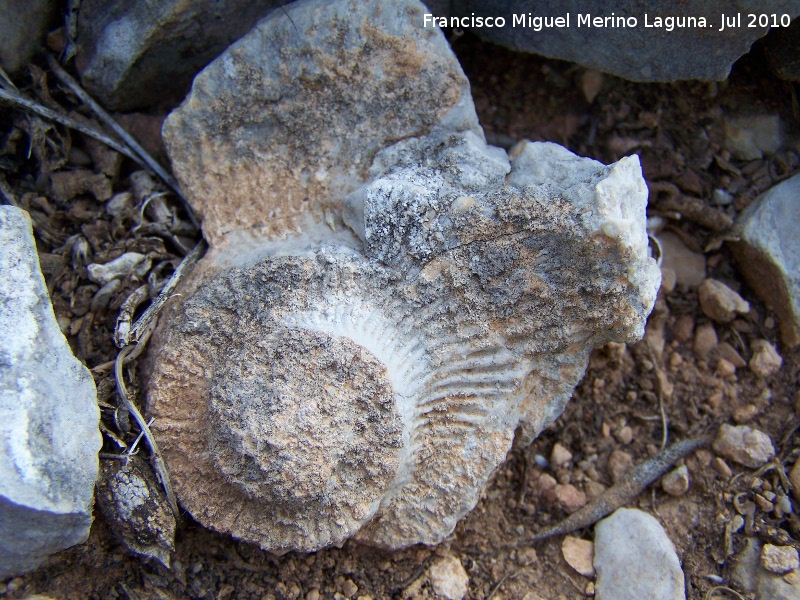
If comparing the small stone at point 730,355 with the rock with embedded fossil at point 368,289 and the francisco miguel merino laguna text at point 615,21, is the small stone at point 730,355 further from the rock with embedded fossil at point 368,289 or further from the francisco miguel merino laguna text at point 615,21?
the francisco miguel merino laguna text at point 615,21

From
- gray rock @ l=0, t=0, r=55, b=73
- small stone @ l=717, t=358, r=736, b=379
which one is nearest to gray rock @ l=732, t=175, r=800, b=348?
small stone @ l=717, t=358, r=736, b=379

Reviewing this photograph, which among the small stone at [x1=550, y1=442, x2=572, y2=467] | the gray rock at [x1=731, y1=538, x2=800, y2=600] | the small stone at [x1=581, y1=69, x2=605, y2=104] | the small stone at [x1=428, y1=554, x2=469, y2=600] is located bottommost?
the gray rock at [x1=731, y1=538, x2=800, y2=600]

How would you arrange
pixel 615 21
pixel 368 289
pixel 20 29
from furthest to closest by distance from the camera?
pixel 20 29 < pixel 615 21 < pixel 368 289

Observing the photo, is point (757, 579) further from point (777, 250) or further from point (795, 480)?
point (777, 250)

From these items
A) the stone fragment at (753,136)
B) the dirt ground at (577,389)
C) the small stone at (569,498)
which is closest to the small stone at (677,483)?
the dirt ground at (577,389)

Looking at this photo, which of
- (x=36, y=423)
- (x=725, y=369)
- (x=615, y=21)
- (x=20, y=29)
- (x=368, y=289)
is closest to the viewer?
(x=36, y=423)

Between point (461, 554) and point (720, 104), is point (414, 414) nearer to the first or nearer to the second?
point (461, 554)

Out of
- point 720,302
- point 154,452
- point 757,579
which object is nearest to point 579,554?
point 757,579

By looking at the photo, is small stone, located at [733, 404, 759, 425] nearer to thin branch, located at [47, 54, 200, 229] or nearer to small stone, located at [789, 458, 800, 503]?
small stone, located at [789, 458, 800, 503]
